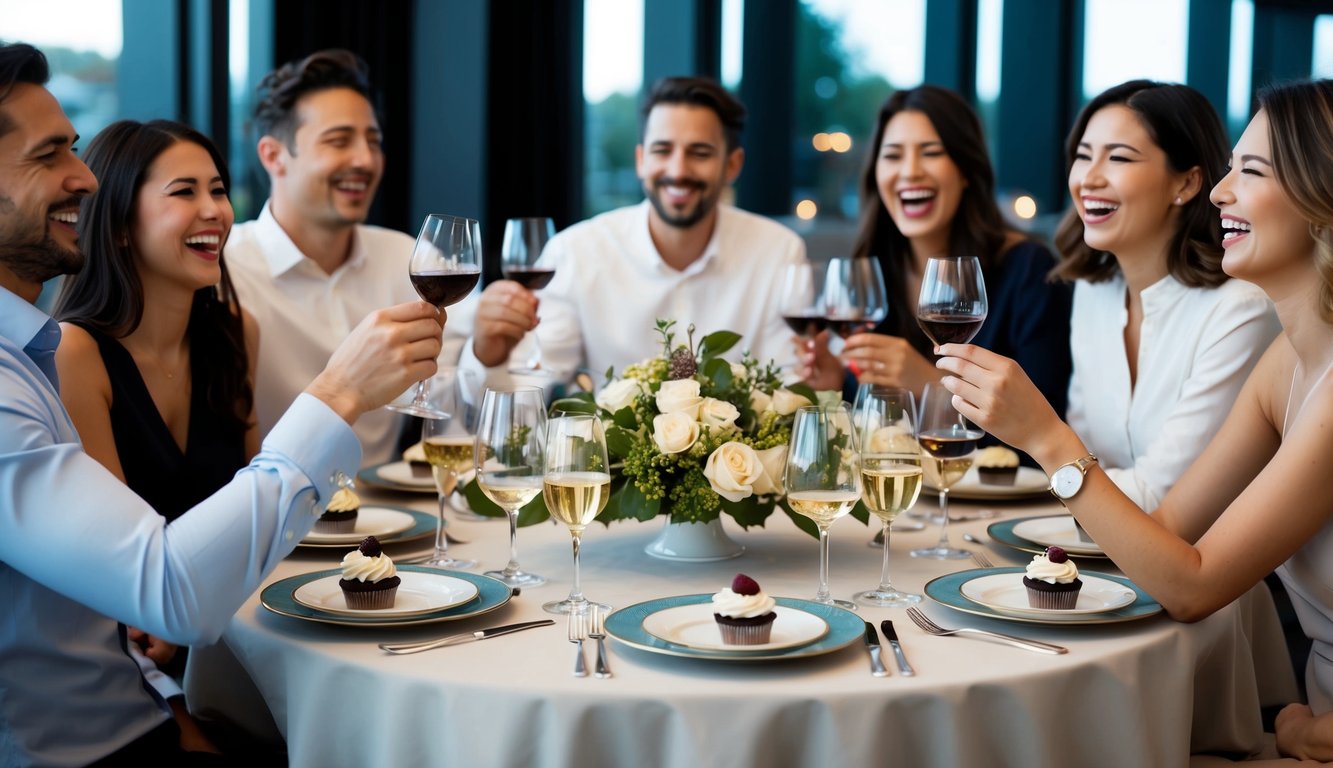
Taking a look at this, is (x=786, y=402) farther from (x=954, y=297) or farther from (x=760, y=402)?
(x=954, y=297)

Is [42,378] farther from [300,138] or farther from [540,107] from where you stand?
[540,107]

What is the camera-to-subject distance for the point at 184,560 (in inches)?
55.1

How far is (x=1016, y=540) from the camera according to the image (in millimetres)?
2025

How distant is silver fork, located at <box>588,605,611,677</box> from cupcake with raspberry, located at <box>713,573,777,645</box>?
5.6 inches

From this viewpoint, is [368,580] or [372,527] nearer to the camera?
[368,580]

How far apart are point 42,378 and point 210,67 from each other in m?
3.10

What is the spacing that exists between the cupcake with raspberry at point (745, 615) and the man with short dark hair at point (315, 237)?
1990mm

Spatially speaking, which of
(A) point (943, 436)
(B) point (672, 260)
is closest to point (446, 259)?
(A) point (943, 436)

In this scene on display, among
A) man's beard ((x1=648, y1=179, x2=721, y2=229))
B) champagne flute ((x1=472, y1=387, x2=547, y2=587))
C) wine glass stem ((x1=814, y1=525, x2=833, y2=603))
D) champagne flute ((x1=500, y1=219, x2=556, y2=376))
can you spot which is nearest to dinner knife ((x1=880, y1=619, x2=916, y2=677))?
wine glass stem ((x1=814, y1=525, x2=833, y2=603))

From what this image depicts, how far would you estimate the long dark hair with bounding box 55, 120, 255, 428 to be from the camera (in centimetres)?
224

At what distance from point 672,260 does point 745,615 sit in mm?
2662

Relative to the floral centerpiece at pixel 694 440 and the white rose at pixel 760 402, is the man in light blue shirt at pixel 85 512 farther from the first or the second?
the white rose at pixel 760 402

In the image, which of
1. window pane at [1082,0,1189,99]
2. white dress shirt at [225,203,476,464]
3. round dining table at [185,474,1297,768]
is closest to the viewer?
round dining table at [185,474,1297,768]

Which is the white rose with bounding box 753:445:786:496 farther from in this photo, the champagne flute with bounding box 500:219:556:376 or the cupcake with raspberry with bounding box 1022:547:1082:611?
the champagne flute with bounding box 500:219:556:376
